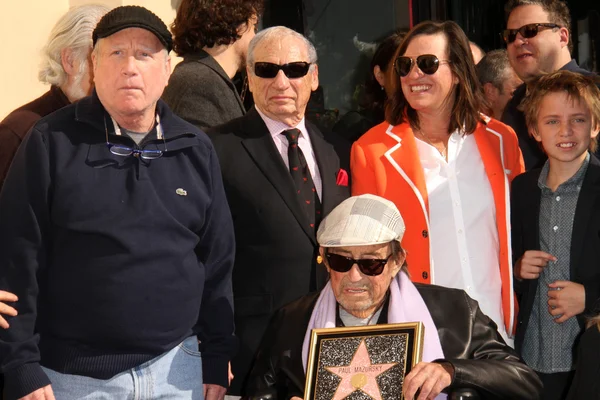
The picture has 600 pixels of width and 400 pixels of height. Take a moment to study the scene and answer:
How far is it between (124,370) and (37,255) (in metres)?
0.48

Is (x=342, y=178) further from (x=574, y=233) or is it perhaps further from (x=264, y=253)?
(x=574, y=233)

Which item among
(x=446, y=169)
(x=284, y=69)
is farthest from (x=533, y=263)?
(x=284, y=69)

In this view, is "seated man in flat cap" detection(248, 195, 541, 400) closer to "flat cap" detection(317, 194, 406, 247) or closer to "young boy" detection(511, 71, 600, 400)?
"flat cap" detection(317, 194, 406, 247)

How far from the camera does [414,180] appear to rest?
4504 millimetres

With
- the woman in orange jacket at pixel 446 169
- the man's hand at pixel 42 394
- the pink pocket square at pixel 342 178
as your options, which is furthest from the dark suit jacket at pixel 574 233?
the man's hand at pixel 42 394

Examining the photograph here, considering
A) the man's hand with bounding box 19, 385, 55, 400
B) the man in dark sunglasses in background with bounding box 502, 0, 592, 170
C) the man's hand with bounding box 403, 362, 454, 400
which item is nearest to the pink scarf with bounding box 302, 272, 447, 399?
the man's hand with bounding box 403, 362, 454, 400

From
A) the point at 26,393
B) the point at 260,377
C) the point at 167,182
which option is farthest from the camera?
the point at 260,377

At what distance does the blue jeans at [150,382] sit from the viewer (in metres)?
3.39

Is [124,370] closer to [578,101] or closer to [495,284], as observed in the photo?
[495,284]

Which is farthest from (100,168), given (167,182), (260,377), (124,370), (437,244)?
(437,244)

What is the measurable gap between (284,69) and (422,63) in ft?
2.05

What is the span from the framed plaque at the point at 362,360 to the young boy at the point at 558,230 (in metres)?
1.10

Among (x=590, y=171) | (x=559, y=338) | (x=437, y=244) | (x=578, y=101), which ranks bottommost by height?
(x=559, y=338)

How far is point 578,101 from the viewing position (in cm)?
452
